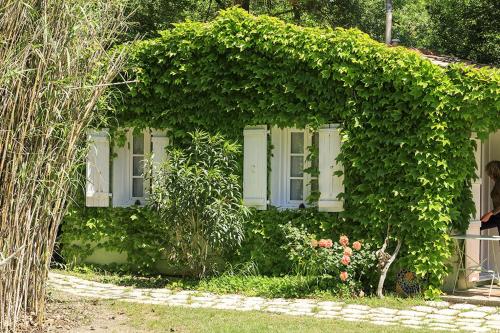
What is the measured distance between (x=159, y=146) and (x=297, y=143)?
2.17 m

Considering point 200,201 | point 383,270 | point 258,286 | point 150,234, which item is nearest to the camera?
point 383,270

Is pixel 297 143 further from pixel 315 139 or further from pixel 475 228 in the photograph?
pixel 475 228

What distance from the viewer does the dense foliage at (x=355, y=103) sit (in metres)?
10.0

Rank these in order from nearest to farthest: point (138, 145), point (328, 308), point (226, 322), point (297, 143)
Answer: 1. point (226, 322)
2. point (328, 308)
3. point (297, 143)
4. point (138, 145)

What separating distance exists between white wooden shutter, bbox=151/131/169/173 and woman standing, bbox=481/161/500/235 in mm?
4859

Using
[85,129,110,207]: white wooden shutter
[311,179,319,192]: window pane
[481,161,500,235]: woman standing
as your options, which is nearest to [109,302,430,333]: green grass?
[311,179,319,192]: window pane

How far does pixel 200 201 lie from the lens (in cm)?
1063

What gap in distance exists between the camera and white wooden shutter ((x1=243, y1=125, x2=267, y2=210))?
11367mm

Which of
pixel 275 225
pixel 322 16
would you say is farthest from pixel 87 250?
pixel 322 16

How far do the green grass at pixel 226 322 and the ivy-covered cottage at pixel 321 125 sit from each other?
2.26 m

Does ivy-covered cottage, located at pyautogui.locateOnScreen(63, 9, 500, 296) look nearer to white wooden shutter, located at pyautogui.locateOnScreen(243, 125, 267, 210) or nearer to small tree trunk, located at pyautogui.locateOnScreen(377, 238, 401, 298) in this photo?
white wooden shutter, located at pyautogui.locateOnScreen(243, 125, 267, 210)

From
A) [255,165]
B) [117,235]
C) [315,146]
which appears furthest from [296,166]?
[117,235]

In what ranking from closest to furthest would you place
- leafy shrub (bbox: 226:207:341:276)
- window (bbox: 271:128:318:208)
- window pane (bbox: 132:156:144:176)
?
leafy shrub (bbox: 226:207:341:276) → window (bbox: 271:128:318:208) → window pane (bbox: 132:156:144:176)

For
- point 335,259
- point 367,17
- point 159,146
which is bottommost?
point 335,259
